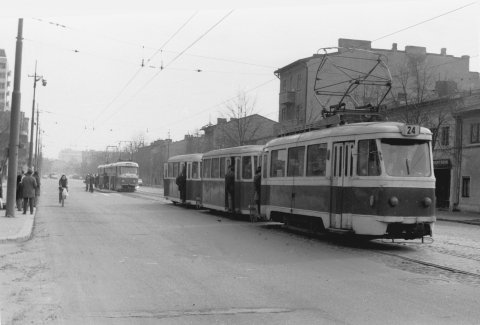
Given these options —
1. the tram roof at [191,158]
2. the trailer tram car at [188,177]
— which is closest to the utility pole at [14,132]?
the trailer tram car at [188,177]

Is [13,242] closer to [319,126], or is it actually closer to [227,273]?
[227,273]

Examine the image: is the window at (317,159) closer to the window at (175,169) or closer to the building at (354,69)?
the window at (175,169)

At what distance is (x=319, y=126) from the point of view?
14.4 meters

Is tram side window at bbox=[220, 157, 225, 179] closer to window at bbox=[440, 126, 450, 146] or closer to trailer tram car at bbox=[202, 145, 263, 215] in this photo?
trailer tram car at bbox=[202, 145, 263, 215]

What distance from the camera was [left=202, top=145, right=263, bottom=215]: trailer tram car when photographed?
1961 cm

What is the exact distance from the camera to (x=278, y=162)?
1639cm

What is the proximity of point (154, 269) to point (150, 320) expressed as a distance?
3.24 meters

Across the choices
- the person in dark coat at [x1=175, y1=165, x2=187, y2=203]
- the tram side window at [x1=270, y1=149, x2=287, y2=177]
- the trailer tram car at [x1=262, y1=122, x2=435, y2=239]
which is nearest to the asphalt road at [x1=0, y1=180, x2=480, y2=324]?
the trailer tram car at [x1=262, y1=122, x2=435, y2=239]

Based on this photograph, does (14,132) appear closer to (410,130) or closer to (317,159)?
(317,159)

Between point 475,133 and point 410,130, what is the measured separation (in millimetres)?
22750

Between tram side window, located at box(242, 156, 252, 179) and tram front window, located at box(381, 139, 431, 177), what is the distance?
811 cm

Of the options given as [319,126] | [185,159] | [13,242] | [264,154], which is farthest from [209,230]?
[185,159]

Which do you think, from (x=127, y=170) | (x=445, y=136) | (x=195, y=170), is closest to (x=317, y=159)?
(x=195, y=170)

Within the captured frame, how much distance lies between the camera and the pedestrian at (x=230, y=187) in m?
20.7
